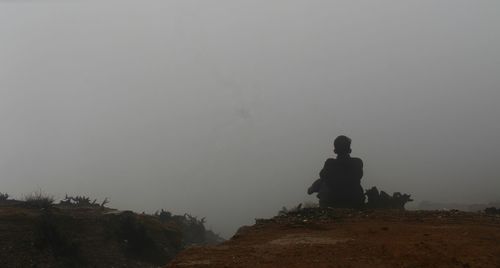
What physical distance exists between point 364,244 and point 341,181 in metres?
16.8

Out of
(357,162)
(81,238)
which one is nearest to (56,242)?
(81,238)

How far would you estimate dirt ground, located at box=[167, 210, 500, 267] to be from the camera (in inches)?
406

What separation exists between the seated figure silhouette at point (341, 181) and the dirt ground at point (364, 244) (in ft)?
33.5

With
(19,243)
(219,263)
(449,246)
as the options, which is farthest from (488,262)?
(19,243)

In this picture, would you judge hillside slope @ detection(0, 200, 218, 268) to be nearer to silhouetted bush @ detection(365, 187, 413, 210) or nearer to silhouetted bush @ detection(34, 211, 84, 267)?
silhouetted bush @ detection(34, 211, 84, 267)

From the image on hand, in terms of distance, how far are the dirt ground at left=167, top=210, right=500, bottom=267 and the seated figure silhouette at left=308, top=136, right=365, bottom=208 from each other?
33.5 feet

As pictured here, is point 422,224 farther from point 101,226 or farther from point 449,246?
point 101,226

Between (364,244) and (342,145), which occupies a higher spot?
(342,145)

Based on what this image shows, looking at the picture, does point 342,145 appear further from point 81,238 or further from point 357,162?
point 81,238

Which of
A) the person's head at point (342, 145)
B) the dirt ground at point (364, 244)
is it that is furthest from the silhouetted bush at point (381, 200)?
the dirt ground at point (364, 244)

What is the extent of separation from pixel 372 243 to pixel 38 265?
43.3ft

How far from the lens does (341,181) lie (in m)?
28.8

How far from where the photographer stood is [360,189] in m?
28.7

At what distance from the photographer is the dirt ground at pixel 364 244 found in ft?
33.8
